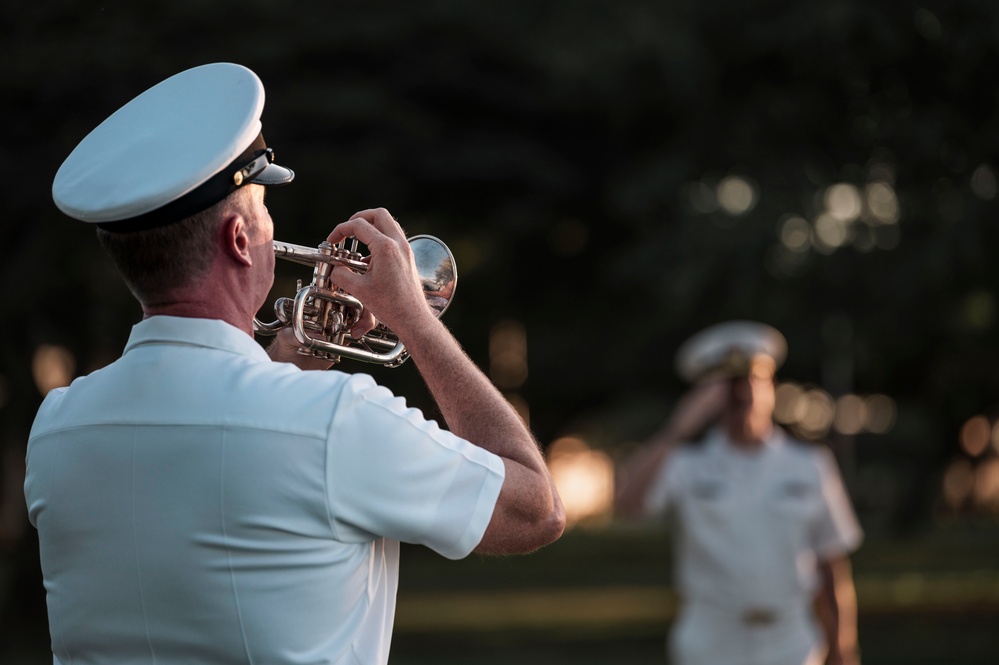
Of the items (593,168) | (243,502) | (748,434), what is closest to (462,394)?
(243,502)

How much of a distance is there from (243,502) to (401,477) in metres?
0.23

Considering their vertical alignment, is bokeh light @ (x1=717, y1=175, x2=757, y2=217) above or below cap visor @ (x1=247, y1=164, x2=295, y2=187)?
above

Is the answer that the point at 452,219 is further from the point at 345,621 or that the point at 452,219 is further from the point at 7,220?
the point at 345,621

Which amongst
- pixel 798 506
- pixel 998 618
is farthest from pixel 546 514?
pixel 998 618

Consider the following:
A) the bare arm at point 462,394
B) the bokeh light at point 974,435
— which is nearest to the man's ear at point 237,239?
the bare arm at point 462,394

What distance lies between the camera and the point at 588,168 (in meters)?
13.1

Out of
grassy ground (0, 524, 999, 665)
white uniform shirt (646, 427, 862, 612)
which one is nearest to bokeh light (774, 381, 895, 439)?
grassy ground (0, 524, 999, 665)

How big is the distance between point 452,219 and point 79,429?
37.1 ft

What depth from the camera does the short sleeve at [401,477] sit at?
195 cm

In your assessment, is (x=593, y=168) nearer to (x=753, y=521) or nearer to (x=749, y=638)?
(x=753, y=521)

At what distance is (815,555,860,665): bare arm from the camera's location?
6.04 meters

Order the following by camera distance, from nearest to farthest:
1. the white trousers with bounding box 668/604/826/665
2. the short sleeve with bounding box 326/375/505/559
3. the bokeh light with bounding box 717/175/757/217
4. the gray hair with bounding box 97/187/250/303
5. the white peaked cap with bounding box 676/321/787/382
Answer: the short sleeve with bounding box 326/375/505/559 < the gray hair with bounding box 97/187/250/303 < the white trousers with bounding box 668/604/826/665 < the white peaked cap with bounding box 676/321/787/382 < the bokeh light with bounding box 717/175/757/217

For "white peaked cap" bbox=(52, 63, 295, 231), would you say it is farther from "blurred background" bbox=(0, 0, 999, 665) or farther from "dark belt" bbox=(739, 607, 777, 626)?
"blurred background" bbox=(0, 0, 999, 665)

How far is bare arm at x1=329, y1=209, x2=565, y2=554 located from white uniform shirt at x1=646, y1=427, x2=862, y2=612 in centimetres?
402
